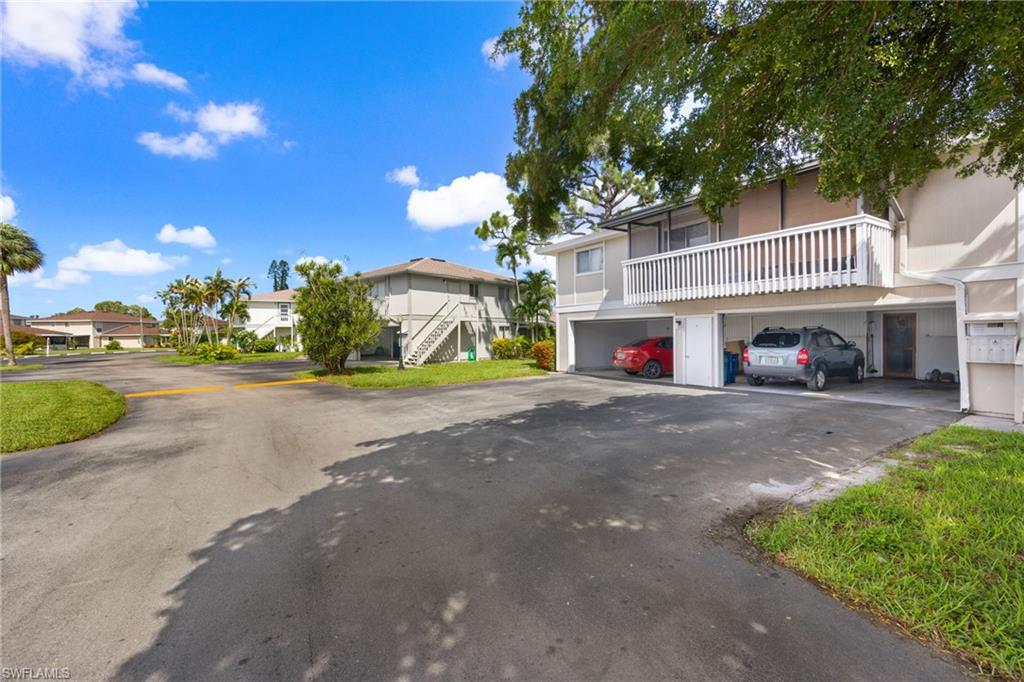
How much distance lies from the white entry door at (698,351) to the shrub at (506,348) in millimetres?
12396

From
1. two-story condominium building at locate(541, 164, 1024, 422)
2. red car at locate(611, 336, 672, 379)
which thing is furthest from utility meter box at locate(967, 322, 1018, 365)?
red car at locate(611, 336, 672, 379)

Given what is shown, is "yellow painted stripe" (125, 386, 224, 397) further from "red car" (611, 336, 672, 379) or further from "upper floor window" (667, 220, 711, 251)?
"upper floor window" (667, 220, 711, 251)

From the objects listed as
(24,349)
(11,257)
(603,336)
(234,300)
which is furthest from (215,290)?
(603,336)

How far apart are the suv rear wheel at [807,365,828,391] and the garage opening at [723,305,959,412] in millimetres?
119

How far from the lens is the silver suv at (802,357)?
38.3ft

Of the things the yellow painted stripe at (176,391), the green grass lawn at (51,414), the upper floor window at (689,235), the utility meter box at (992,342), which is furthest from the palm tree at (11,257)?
the utility meter box at (992,342)

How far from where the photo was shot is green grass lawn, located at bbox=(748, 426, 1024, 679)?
2.57m

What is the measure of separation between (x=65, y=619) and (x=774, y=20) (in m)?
7.67

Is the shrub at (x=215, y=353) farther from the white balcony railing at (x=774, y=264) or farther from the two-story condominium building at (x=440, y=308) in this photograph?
the white balcony railing at (x=774, y=264)

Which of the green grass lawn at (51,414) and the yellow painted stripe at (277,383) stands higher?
the green grass lawn at (51,414)

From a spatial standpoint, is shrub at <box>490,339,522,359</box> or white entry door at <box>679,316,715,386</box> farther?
shrub at <box>490,339,522,359</box>

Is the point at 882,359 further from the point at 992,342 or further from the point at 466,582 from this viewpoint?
the point at 466,582

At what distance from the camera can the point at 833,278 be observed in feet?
33.3

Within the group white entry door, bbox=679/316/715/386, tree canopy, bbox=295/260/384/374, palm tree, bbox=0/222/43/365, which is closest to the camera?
white entry door, bbox=679/316/715/386
